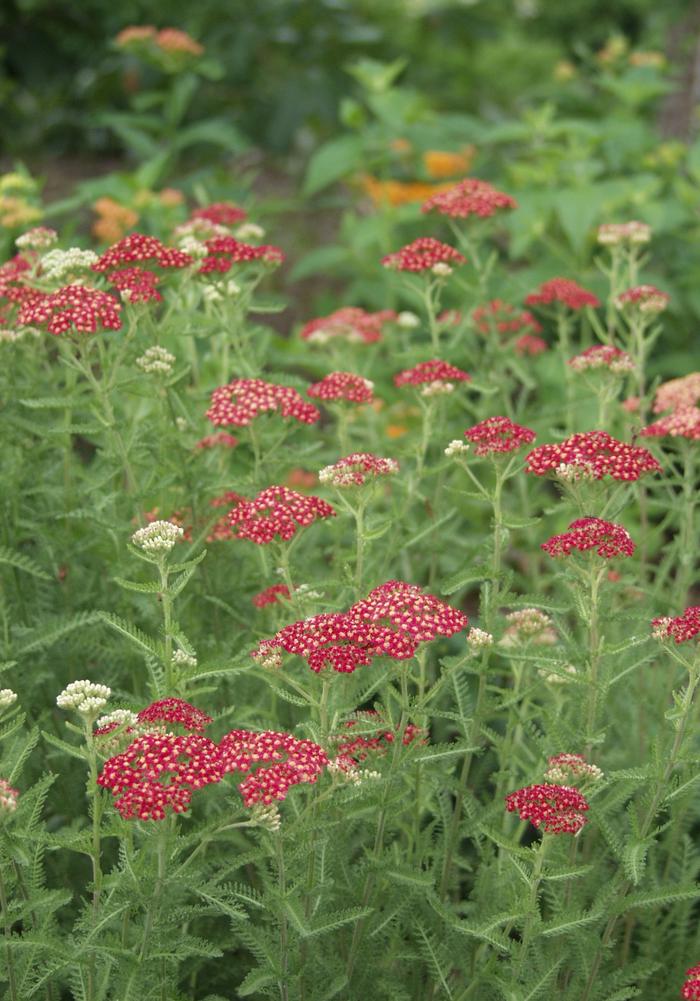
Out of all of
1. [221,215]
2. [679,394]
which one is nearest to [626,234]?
[679,394]

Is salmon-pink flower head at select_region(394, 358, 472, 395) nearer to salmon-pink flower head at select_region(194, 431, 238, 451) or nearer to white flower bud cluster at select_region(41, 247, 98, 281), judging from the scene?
salmon-pink flower head at select_region(194, 431, 238, 451)

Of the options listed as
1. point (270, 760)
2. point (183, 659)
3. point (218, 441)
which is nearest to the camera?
point (270, 760)

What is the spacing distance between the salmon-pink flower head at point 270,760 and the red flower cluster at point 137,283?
118cm

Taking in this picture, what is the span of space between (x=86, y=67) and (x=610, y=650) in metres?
8.26

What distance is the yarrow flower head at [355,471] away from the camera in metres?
2.96

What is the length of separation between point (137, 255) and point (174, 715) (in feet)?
4.21

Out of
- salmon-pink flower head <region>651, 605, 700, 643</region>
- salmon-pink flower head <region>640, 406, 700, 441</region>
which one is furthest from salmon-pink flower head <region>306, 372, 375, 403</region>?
salmon-pink flower head <region>651, 605, 700, 643</region>

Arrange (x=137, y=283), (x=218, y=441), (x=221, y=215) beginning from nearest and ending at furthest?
(x=137, y=283), (x=218, y=441), (x=221, y=215)

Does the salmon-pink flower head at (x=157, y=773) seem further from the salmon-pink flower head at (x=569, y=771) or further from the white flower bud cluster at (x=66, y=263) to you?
the white flower bud cluster at (x=66, y=263)

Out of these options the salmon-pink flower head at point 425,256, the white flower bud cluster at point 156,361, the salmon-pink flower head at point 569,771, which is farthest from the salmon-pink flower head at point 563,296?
the salmon-pink flower head at point 569,771

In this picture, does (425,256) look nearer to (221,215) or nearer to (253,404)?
(253,404)

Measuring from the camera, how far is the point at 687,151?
24.5 ft

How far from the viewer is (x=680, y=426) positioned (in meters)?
3.37

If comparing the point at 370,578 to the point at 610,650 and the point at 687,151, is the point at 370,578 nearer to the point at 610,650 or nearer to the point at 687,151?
the point at 610,650
